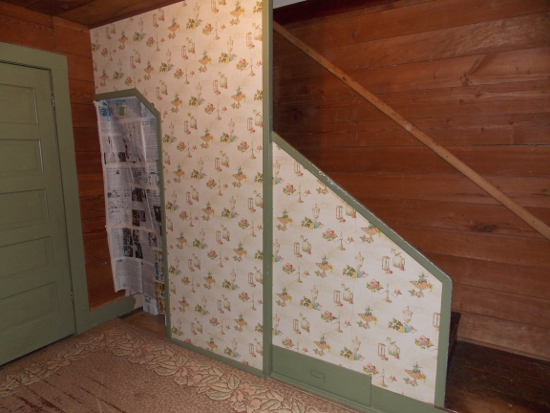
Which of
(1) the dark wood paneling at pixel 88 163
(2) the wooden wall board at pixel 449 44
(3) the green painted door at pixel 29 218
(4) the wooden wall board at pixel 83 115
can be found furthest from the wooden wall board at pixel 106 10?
(2) the wooden wall board at pixel 449 44

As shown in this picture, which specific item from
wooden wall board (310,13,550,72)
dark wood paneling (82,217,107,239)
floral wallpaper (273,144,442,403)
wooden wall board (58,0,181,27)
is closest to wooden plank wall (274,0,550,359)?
wooden wall board (310,13,550,72)

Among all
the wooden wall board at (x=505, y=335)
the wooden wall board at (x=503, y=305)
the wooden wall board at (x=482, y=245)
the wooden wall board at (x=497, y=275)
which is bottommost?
the wooden wall board at (x=505, y=335)

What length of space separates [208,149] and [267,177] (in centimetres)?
40

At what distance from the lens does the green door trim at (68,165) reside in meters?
2.05

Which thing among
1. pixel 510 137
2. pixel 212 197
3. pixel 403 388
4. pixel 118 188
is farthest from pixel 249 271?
pixel 510 137

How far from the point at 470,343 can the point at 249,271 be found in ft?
4.59

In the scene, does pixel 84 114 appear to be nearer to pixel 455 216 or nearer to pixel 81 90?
pixel 81 90

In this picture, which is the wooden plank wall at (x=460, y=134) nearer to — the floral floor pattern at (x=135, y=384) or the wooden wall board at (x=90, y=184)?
the floral floor pattern at (x=135, y=384)

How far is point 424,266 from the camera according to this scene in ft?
4.87

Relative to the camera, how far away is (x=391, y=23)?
6.95 ft

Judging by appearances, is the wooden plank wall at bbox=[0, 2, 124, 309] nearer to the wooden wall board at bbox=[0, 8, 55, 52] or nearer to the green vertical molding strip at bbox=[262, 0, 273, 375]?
the wooden wall board at bbox=[0, 8, 55, 52]

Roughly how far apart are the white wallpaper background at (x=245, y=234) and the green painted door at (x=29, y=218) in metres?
0.49

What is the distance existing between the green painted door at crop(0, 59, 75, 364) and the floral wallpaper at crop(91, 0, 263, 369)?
503 millimetres

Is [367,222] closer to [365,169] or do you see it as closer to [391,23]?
[365,169]
